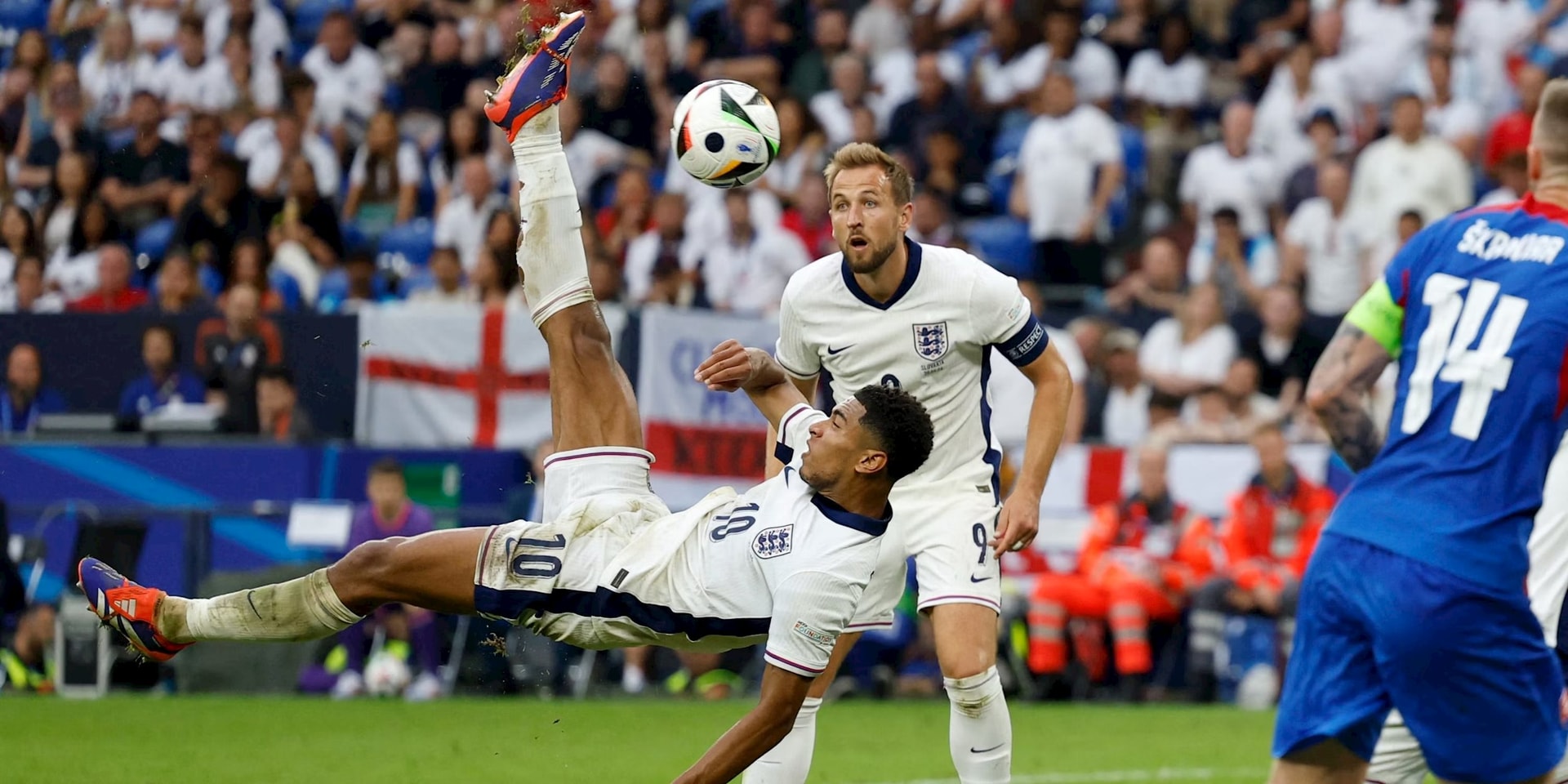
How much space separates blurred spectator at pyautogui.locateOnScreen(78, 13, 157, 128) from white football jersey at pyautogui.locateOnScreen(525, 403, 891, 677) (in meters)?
13.5

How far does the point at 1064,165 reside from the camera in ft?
56.7

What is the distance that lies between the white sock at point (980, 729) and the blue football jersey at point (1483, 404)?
2600 mm

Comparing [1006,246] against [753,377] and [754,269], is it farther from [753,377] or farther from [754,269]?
[753,377]

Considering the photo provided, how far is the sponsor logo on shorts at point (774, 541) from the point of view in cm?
681

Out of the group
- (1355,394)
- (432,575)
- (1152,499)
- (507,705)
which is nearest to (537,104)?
(432,575)

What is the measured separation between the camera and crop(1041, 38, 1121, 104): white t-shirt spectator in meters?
18.5

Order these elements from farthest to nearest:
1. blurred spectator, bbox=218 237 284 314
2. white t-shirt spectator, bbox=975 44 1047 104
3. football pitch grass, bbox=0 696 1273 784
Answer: white t-shirt spectator, bbox=975 44 1047 104 → blurred spectator, bbox=218 237 284 314 → football pitch grass, bbox=0 696 1273 784

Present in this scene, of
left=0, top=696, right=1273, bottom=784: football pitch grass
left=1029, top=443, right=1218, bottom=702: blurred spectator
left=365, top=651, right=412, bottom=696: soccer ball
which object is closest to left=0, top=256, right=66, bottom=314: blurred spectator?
left=0, top=696, right=1273, bottom=784: football pitch grass

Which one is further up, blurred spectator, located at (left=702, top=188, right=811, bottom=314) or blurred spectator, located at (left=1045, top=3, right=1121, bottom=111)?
blurred spectator, located at (left=1045, top=3, right=1121, bottom=111)

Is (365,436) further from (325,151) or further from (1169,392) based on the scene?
(1169,392)

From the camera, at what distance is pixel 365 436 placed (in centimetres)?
1537

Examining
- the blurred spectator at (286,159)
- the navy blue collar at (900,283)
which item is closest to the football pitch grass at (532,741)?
the navy blue collar at (900,283)

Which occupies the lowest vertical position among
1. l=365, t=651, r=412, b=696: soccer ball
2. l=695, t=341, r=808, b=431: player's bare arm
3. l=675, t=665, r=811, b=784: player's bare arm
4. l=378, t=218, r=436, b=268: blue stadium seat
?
l=365, t=651, r=412, b=696: soccer ball

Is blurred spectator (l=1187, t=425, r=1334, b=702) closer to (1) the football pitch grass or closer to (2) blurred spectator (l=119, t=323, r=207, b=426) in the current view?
(1) the football pitch grass
